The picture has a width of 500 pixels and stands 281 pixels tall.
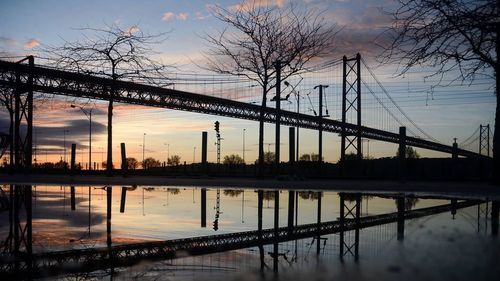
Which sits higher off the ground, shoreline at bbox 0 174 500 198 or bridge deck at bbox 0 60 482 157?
bridge deck at bbox 0 60 482 157

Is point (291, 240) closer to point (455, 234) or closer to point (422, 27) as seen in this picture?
point (455, 234)

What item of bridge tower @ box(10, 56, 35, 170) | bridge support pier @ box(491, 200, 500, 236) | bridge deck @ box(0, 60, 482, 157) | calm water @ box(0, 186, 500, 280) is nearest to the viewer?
calm water @ box(0, 186, 500, 280)

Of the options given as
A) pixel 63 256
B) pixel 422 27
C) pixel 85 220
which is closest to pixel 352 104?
pixel 422 27

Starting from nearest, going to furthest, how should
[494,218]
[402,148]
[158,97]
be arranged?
[494,218] < [402,148] < [158,97]

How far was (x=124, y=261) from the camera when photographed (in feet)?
10.0

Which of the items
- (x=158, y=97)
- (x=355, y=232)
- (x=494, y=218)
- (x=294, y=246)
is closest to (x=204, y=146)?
(x=494, y=218)

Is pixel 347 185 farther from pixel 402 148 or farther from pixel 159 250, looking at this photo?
pixel 159 250

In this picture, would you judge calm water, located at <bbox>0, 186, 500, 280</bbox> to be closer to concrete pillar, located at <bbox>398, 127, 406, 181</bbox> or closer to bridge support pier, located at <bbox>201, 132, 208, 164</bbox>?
concrete pillar, located at <bbox>398, 127, 406, 181</bbox>

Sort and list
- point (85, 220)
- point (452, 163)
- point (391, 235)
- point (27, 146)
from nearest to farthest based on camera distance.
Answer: point (391, 235) → point (85, 220) → point (452, 163) → point (27, 146)

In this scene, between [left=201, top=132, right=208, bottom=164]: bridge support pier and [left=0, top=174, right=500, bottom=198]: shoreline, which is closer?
[left=0, top=174, right=500, bottom=198]: shoreline

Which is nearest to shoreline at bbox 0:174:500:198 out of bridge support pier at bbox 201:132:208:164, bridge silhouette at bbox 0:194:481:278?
bridge silhouette at bbox 0:194:481:278

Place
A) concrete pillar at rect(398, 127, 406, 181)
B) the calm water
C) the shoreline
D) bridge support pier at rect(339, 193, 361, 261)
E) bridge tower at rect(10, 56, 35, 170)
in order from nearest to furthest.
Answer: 1. the calm water
2. bridge support pier at rect(339, 193, 361, 261)
3. the shoreline
4. concrete pillar at rect(398, 127, 406, 181)
5. bridge tower at rect(10, 56, 35, 170)

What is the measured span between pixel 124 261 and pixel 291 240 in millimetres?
1454

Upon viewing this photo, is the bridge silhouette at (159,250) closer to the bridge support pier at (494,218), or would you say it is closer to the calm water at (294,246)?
the calm water at (294,246)
